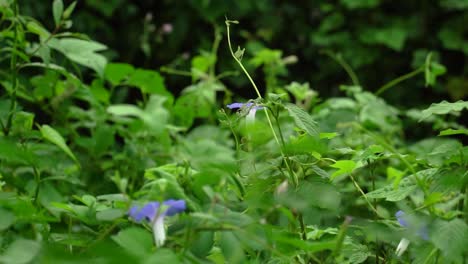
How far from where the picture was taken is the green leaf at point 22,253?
79 cm

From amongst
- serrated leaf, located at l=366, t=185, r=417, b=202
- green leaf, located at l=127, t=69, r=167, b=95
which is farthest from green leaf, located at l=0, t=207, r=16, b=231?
green leaf, located at l=127, t=69, r=167, b=95

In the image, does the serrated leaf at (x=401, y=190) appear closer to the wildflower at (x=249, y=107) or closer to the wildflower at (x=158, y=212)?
the wildflower at (x=249, y=107)

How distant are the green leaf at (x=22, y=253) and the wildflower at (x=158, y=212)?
134 millimetres

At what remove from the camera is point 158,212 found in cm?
87

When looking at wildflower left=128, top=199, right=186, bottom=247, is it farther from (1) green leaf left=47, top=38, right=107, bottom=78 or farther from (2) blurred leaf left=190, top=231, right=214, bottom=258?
(1) green leaf left=47, top=38, right=107, bottom=78

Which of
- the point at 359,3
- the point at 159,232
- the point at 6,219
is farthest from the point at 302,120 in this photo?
the point at 359,3

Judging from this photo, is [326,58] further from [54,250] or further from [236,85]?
[54,250]

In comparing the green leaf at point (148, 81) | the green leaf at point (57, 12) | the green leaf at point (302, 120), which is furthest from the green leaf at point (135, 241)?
the green leaf at point (148, 81)

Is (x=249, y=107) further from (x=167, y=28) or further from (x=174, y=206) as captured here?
(x=167, y=28)

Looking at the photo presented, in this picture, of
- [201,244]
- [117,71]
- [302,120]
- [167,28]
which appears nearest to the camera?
[201,244]

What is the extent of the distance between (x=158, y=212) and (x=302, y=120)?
307mm

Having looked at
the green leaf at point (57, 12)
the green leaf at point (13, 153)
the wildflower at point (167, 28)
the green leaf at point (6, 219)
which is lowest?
the wildflower at point (167, 28)

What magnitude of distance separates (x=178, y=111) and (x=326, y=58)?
6.40ft

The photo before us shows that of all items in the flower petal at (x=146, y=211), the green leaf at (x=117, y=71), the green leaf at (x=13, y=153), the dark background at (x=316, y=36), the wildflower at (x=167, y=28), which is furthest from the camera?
the dark background at (x=316, y=36)
